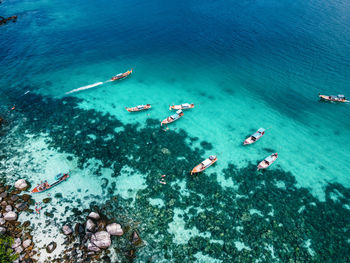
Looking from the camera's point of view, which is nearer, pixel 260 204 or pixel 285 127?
pixel 260 204

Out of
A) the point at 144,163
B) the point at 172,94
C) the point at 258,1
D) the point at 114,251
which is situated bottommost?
the point at 114,251

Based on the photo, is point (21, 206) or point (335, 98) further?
point (335, 98)

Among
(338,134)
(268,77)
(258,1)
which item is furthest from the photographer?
(258,1)

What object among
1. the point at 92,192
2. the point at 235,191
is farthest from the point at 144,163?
the point at 235,191

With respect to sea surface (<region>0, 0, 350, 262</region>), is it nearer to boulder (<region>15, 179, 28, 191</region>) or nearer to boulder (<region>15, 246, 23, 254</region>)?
boulder (<region>15, 179, 28, 191</region>)

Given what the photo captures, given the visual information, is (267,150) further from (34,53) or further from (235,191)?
(34,53)

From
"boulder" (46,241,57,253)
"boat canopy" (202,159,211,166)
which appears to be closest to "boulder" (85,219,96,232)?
"boulder" (46,241,57,253)

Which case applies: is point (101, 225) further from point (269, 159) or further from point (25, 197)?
point (269, 159)

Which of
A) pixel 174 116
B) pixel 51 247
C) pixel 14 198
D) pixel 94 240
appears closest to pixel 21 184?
pixel 14 198
